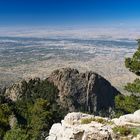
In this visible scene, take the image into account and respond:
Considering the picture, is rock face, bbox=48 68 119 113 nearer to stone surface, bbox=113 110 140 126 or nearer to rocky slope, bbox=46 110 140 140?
rocky slope, bbox=46 110 140 140

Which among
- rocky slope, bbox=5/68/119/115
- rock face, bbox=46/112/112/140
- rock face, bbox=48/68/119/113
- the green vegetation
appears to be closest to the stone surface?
rock face, bbox=46/112/112/140

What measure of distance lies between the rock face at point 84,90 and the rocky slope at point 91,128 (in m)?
84.0

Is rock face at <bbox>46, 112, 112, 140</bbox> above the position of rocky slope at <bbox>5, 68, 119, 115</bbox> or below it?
above

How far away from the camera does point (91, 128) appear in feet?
90.5

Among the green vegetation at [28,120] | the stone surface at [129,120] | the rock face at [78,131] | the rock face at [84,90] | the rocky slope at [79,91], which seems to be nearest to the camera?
the rock face at [78,131]

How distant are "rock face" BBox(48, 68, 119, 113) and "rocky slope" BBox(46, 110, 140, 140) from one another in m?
84.0

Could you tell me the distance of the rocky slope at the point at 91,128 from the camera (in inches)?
1061

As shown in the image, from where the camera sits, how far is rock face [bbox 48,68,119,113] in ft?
395

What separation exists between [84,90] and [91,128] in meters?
98.9

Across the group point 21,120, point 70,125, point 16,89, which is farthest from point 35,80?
point 70,125

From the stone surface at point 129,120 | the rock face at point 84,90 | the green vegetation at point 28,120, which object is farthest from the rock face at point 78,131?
the rock face at point 84,90

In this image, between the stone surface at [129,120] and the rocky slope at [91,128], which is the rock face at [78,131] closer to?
the rocky slope at [91,128]

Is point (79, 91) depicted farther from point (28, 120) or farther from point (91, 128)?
point (91, 128)

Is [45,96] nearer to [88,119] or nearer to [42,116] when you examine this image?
[42,116]
